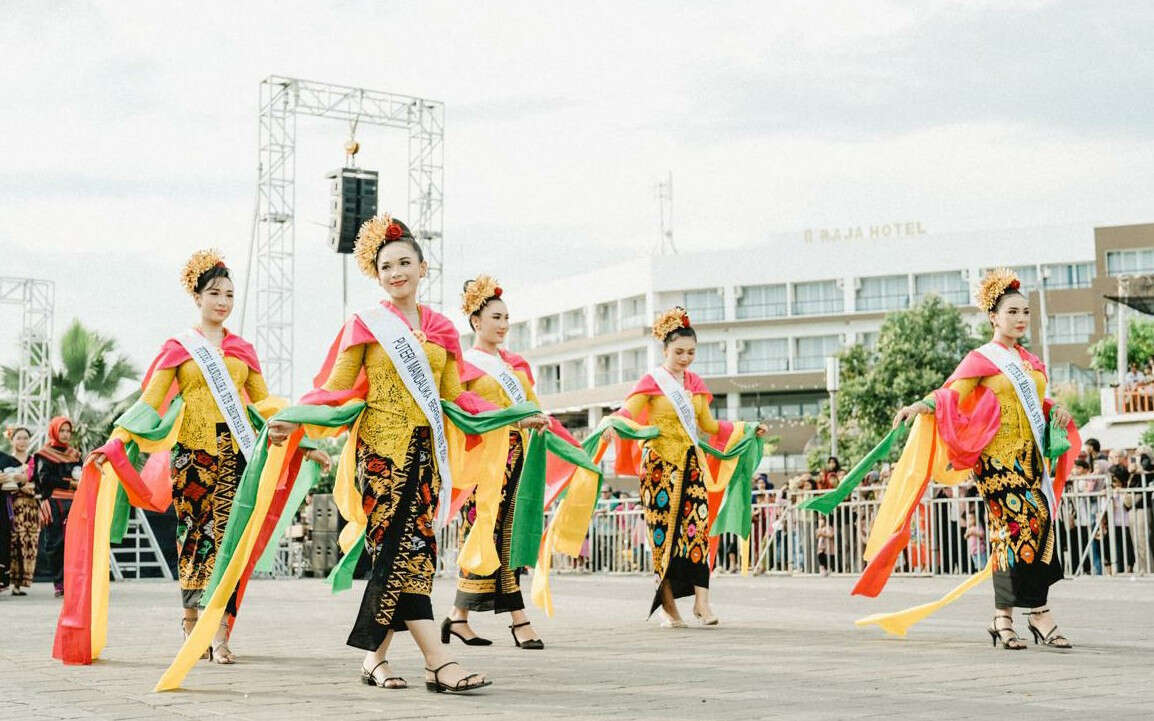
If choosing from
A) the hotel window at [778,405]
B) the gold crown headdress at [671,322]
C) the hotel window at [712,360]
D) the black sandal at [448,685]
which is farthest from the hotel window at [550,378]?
the black sandal at [448,685]

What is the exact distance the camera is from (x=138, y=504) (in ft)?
25.2

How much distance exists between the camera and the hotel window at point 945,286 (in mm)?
61000

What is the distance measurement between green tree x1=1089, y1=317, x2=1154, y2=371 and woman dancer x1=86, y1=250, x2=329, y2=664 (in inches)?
1743

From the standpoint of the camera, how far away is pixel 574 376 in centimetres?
7338

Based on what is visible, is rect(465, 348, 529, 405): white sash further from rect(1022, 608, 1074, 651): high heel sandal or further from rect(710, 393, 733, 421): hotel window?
rect(710, 393, 733, 421): hotel window

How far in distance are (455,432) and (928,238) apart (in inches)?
2293

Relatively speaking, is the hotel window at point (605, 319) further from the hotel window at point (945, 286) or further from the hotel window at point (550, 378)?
the hotel window at point (945, 286)

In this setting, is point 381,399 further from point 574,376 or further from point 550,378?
point 550,378

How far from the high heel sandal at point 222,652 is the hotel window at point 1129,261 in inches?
2245

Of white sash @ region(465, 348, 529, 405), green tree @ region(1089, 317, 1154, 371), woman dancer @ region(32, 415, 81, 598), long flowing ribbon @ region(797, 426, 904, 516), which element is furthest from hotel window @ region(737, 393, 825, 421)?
white sash @ region(465, 348, 529, 405)

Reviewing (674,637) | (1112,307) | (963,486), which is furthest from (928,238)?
(674,637)

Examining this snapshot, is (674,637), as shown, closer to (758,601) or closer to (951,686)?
(951,686)

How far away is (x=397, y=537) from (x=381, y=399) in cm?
62

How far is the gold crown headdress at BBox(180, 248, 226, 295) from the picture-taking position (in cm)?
757
